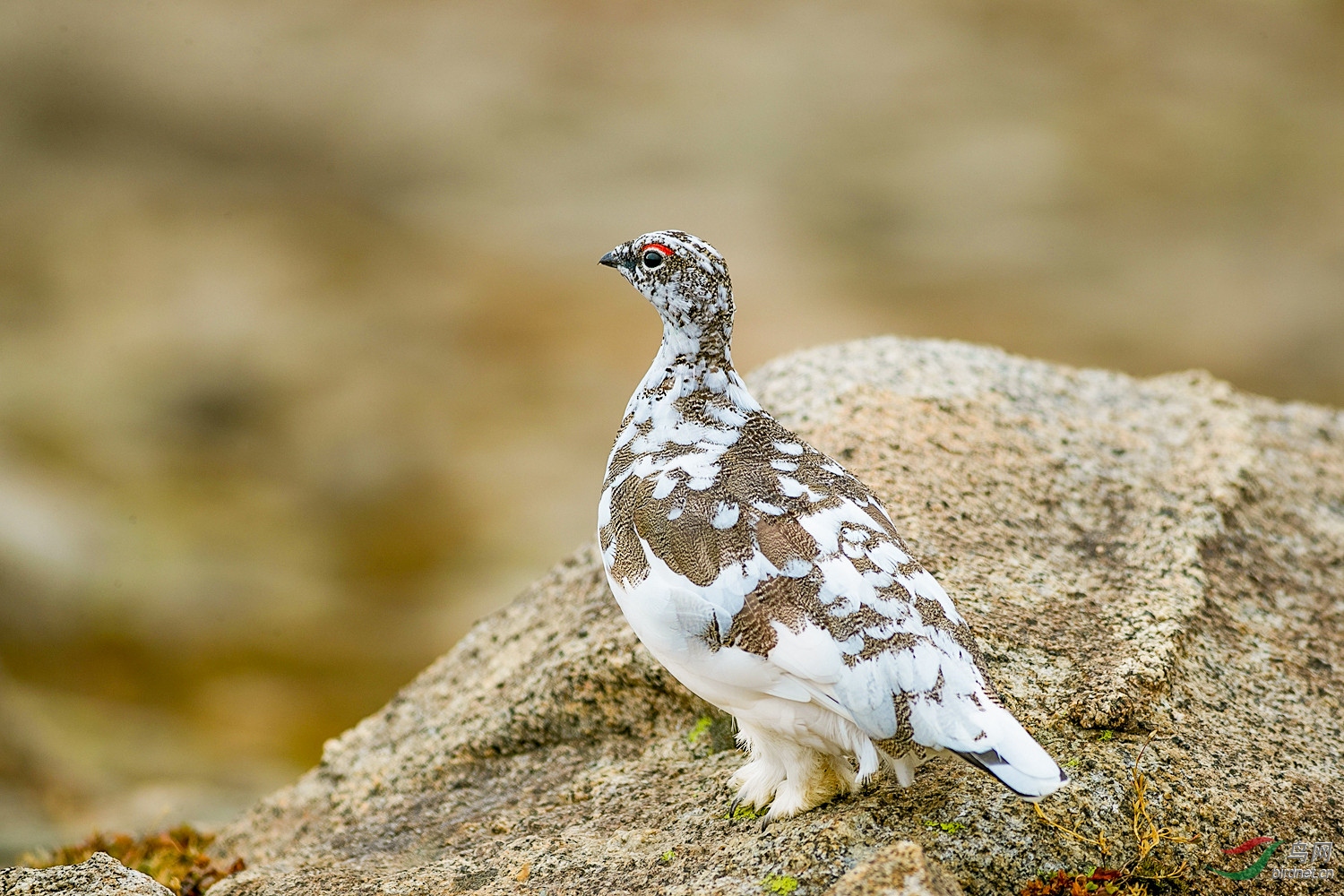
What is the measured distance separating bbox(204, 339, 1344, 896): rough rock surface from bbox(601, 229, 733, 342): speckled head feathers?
121 centimetres

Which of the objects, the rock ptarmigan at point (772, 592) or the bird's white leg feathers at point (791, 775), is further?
the bird's white leg feathers at point (791, 775)

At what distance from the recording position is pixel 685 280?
374 centimetres

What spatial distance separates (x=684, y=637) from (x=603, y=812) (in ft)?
3.47

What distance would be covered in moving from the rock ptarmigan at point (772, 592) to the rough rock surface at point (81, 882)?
1.72 meters

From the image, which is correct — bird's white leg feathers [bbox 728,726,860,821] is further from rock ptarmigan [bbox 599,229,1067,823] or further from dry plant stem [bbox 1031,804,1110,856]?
dry plant stem [bbox 1031,804,1110,856]

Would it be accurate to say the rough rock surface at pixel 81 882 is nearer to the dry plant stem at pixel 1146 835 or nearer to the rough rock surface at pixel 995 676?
the rough rock surface at pixel 995 676

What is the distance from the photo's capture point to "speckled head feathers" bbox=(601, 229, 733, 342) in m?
3.74

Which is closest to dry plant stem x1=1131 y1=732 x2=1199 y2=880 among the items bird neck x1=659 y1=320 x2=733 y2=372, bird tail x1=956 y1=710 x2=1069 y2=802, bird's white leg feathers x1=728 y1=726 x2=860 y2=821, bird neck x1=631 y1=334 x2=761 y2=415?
bird tail x1=956 y1=710 x2=1069 y2=802

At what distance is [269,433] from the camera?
15375 millimetres

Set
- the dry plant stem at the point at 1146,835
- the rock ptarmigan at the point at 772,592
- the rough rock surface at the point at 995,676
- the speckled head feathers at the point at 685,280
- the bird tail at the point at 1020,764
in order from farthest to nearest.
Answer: the speckled head feathers at the point at 685,280
the rough rock surface at the point at 995,676
the dry plant stem at the point at 1146,835
the rock ptarmigan at the point at 772,592
the bird tail at the point at 1020,764

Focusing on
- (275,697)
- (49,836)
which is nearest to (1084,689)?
(49,836)

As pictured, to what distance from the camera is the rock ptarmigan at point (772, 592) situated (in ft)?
9.66

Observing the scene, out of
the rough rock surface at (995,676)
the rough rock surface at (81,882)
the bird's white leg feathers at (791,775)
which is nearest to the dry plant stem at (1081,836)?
the rough rock surface at (995,676)

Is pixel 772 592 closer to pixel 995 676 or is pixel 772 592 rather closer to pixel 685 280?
pixel 995 676
